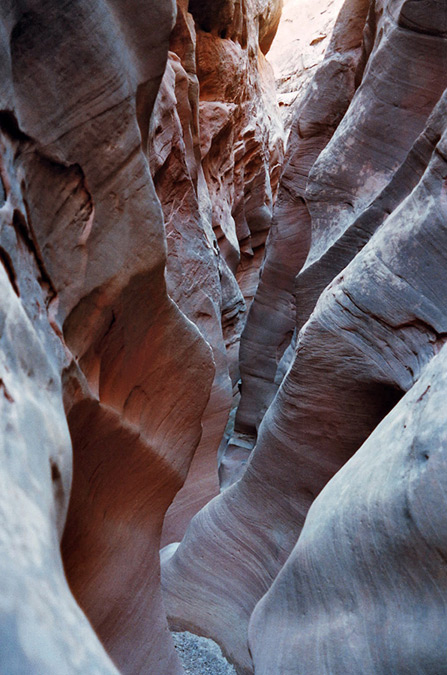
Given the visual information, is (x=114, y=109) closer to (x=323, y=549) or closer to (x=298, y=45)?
(x=323, y=549)

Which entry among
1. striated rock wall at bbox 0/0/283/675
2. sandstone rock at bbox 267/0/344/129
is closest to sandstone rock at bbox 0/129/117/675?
striated rock wall at bbox 0/0/283/675

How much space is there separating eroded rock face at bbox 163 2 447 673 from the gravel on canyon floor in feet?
0.28

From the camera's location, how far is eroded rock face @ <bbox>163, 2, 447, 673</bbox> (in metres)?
2.92

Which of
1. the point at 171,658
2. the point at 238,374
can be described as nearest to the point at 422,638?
the point at 171,658

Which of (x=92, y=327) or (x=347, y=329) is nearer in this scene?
(x=92, y=327)

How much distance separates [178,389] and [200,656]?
2249mm

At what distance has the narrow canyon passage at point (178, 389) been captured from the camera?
1.55m

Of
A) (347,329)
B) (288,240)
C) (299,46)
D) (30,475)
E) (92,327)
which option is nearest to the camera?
(30,475)

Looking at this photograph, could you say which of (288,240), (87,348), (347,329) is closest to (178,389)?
(87,348)

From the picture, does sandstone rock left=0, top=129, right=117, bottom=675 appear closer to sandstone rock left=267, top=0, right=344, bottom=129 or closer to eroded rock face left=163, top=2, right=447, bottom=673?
eroded rock face left=163, top=2, right=447, bottom=673

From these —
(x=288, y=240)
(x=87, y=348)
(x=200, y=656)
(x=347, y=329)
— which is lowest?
(x=200, y=656)

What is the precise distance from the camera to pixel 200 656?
389cm

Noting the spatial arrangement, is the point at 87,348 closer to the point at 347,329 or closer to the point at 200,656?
the point at 347,329

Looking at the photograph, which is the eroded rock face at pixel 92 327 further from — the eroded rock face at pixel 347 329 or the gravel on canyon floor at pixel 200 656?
the eroded rock face at pixel 347 329
